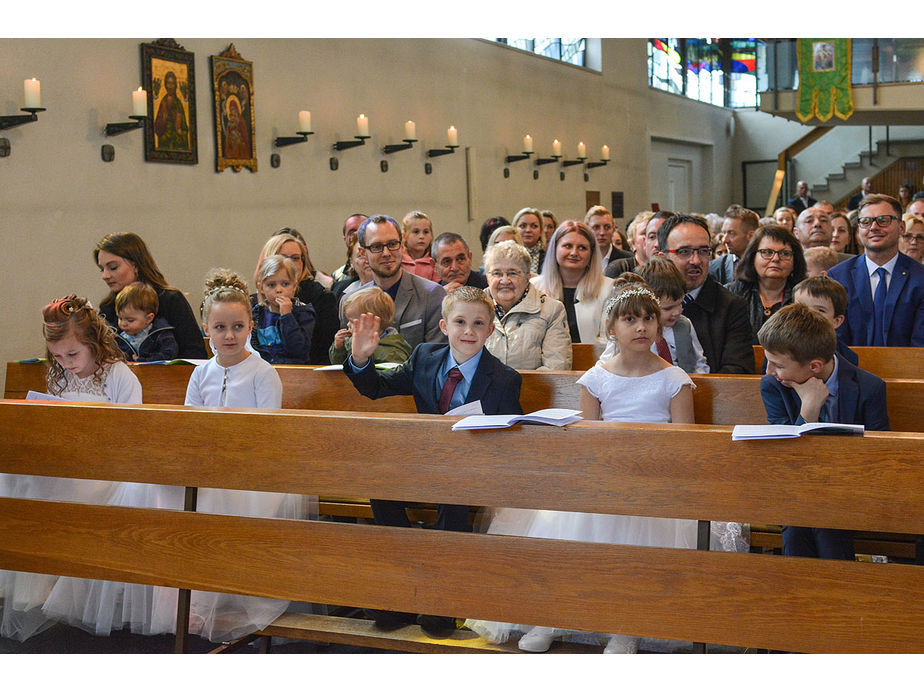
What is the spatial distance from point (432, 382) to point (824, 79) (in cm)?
1260

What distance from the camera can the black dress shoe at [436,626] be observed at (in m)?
2.87

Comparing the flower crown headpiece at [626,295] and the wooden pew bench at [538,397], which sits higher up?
the flower crown headpiece at [626,295]

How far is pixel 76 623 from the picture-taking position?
322 cm

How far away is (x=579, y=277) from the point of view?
4.84 metres

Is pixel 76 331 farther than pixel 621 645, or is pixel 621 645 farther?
pixel 76 331

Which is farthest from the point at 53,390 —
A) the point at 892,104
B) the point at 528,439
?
the point at 892,104

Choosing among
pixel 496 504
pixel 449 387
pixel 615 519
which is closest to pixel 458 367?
pixel 449 387

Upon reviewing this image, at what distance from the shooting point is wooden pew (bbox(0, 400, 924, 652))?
7.34 feet

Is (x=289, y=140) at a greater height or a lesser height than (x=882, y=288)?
greater

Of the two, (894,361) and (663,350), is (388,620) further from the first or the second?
(894,361)

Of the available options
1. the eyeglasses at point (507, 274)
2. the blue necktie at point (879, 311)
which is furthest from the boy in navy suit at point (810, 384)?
the blue necktie at point (879, 311)

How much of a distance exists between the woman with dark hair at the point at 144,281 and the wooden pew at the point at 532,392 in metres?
0.46

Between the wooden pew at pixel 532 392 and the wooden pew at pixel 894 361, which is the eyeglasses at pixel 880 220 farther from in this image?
the wooden pew at pixel 532 392
